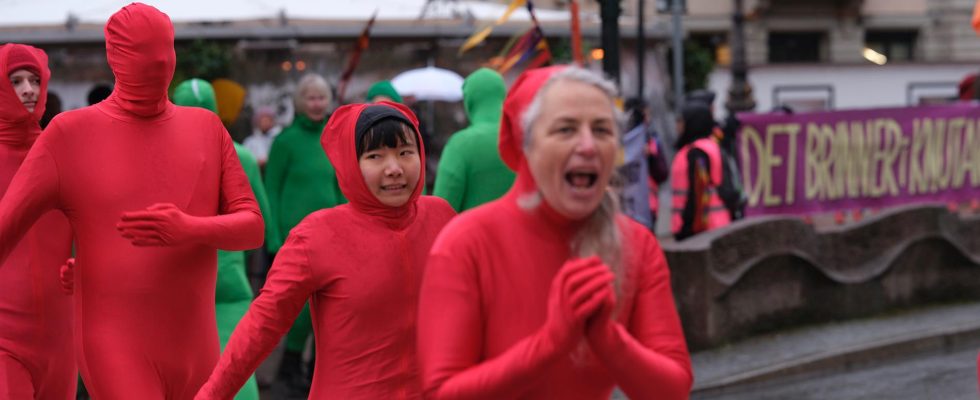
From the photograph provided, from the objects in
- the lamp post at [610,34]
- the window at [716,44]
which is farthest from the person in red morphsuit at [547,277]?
the window at [716,44]

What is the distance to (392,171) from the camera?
174 inches

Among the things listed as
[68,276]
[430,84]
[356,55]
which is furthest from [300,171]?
[430,84]

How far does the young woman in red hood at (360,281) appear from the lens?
426 centimetres

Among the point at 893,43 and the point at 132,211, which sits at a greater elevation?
the point at 132,211

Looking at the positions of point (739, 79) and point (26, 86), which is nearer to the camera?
point (26, 86)

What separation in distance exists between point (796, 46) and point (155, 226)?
37908 millimetres

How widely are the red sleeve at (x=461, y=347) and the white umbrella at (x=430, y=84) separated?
35.2 feet

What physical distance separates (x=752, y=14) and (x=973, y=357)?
28230mm

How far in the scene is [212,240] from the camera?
4965 mm

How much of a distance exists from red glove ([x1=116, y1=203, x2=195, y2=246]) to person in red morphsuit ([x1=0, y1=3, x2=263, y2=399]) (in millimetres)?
96

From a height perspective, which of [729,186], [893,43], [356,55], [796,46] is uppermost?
[356,55]

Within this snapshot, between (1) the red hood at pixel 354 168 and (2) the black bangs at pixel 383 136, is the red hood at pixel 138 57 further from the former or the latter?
(2) the black bangs at pixel 383 136

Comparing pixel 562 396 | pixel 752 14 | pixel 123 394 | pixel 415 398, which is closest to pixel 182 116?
pixel 123 394

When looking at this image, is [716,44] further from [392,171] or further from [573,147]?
[573,147]
